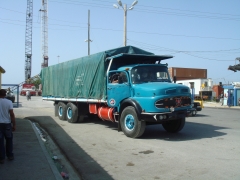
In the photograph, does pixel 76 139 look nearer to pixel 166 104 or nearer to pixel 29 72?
pixel 166 104

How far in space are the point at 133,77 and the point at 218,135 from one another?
3819 millimetres

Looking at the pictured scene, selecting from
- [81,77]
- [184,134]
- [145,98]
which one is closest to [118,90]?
[145,98]

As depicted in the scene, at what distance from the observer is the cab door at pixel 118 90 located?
9.80 m

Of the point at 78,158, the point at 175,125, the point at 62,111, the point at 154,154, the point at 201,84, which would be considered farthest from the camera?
the point at 201,84

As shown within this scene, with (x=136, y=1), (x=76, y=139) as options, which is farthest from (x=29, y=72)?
(x=76, y=139)

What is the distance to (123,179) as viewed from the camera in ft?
17.6

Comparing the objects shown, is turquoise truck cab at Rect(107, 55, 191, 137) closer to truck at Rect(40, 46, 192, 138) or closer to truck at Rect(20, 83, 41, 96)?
truck at Rect(40, 46, 192, 138)

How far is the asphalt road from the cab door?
133cm

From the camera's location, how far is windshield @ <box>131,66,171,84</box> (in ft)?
32.1

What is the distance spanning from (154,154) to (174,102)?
7.79 feet

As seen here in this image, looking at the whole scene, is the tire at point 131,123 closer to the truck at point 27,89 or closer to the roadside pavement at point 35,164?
the roadside pavement at point 35,164

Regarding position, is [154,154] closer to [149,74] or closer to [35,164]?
[35,164]

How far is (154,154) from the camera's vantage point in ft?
23.6

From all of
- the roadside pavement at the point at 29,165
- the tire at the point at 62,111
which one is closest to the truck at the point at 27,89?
the tire at the point at 62,111
